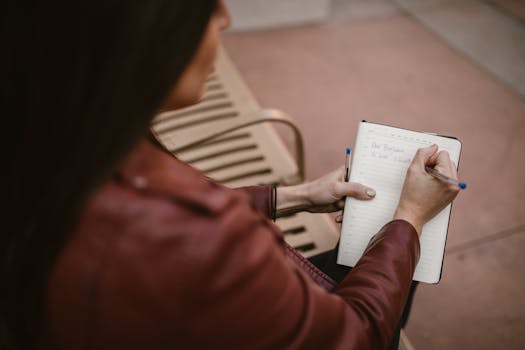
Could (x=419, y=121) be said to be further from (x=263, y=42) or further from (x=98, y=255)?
(x=98, y=255)

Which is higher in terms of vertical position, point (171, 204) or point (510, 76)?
point (171, 204)

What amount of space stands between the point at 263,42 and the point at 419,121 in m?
1.39

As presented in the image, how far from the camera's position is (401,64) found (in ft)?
9.68

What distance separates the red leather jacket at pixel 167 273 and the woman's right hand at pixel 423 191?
0.44 meters

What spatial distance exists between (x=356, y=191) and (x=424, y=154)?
178mm

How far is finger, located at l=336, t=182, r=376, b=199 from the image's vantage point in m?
1.01

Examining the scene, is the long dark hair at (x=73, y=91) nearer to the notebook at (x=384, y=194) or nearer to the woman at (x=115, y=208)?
the woman at (x=115, y=208)

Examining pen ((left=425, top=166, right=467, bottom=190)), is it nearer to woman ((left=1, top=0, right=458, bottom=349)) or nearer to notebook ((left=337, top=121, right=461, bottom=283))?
notebook ((left=337, top=121, right=461, bottom=283))

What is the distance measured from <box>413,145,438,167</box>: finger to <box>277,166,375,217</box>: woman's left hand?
0.20 m

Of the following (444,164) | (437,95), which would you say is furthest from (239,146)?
(437,95)

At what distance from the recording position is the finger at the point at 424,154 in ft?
3.16

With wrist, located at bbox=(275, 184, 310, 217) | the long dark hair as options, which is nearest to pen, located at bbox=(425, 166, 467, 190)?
wrist, located at bbox=(275, 184, 310, 217)

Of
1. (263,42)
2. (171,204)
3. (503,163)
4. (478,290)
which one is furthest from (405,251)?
(263,42)

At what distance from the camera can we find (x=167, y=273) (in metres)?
0.50
